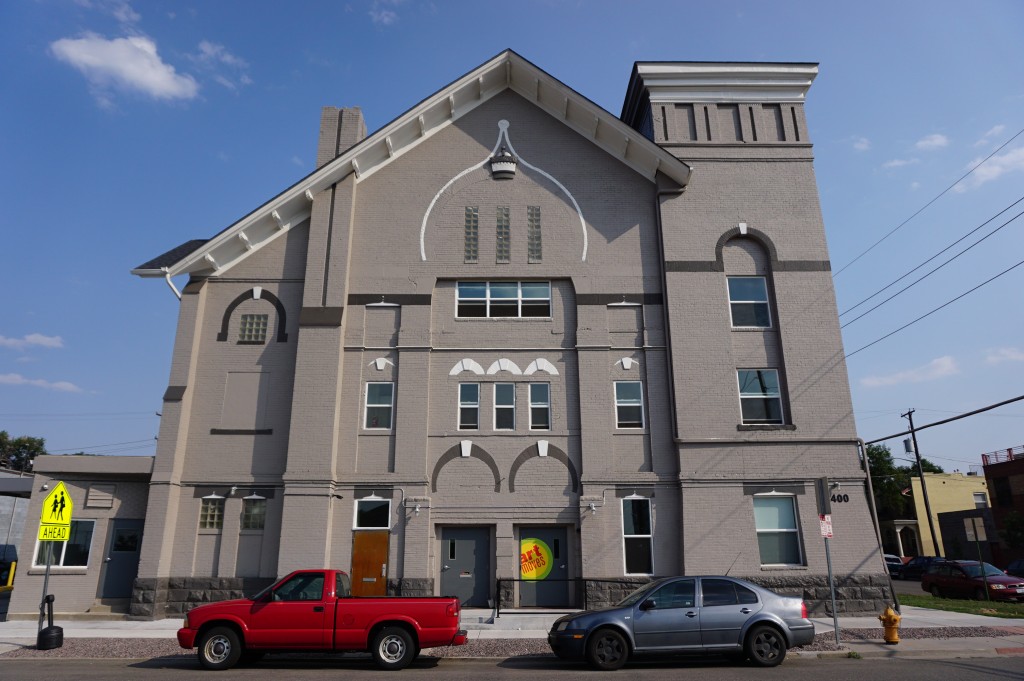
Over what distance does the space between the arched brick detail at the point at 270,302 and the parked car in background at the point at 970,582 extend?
25.9m

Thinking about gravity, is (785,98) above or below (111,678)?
above

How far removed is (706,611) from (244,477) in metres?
13.7

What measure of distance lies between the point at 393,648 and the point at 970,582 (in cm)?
2398

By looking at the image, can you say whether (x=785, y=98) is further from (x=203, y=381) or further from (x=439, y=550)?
(x=203, y=381)

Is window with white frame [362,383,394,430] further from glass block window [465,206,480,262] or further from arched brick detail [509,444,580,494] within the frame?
glass block window [465,206,480,262]

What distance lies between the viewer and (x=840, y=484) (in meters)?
19.5

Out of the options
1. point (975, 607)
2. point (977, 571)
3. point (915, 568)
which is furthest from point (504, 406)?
point (915, 568)

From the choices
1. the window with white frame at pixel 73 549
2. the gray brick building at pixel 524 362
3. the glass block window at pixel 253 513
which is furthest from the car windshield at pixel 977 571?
the window with white frame at pixel 73 549

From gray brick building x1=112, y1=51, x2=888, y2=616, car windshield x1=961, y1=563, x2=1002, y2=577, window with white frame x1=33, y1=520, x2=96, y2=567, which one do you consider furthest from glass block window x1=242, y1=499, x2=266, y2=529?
car windshield x1=961, y1=563, x2=1002, y2=577

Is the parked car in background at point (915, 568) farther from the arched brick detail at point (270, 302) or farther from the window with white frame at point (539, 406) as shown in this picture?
the arched brick detail at point (270, 302)

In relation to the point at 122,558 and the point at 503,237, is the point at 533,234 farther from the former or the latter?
the point at 122,558

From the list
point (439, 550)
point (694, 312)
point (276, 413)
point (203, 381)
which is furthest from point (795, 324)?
point (203, 381)

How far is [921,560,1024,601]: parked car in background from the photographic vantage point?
2480 centimetres

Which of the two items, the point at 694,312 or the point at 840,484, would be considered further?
the point at 694,312
